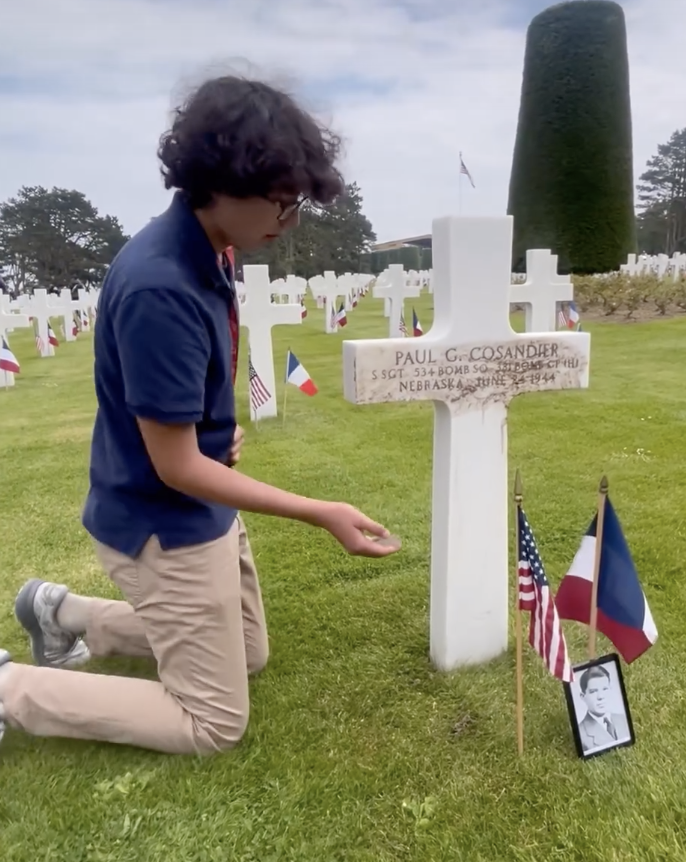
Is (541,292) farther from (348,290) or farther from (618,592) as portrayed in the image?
(348,290)

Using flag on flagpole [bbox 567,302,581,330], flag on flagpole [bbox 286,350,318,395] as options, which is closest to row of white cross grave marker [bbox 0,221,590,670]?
flag on flagpole [bbox 286,350,318,395]

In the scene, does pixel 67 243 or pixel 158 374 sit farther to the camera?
pixel 67 243

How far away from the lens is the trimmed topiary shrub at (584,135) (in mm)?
18375

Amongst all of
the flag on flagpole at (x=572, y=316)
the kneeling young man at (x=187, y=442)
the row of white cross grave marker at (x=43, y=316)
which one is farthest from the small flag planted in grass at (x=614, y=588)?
the flag on flagpole at (x=572, y=316)

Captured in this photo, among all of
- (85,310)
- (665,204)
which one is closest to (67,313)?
(85,310)

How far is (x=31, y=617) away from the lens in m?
2.36

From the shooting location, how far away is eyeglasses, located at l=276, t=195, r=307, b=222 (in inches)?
63.3

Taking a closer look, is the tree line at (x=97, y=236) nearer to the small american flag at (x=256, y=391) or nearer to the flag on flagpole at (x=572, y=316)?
the flag on flagpole at (x=572, y=316)

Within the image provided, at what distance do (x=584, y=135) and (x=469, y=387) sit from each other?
730 inches

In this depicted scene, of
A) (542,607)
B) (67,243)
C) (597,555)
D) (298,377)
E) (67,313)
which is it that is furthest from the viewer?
(67,243)

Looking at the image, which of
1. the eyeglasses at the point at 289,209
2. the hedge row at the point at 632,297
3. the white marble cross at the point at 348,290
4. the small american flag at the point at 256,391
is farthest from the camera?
the white marble cross at the point at 348,290

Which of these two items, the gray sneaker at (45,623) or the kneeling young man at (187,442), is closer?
the kneeling young man at (187,442)

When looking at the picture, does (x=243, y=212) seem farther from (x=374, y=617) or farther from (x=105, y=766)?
(x=374, y=617)

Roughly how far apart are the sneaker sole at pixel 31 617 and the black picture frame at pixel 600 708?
5.24 feet
